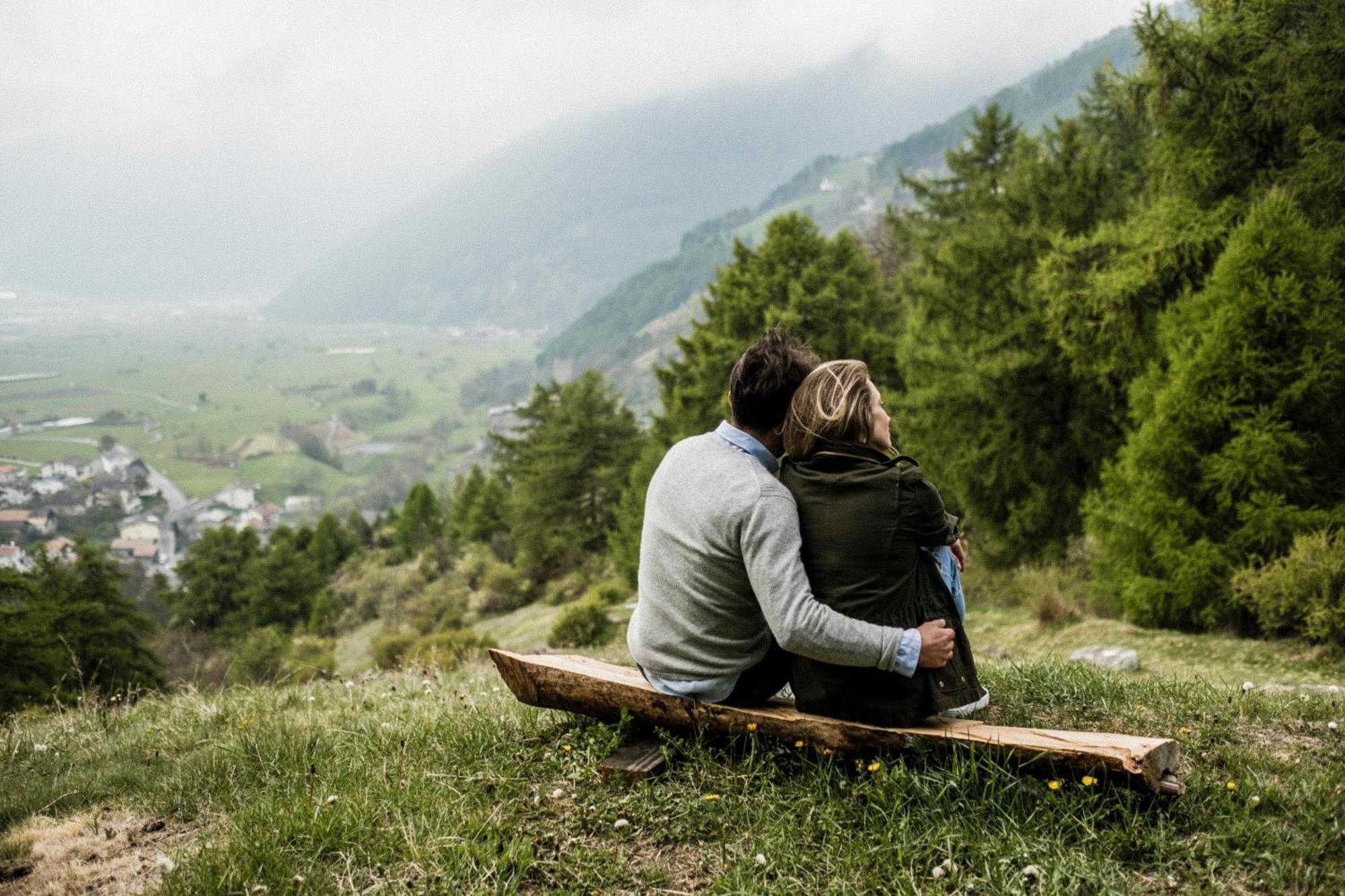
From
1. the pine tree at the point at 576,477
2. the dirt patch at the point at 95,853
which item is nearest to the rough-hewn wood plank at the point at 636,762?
the dirt patch at the point at 95,853

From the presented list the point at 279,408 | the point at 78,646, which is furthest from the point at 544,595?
the point at 279,408

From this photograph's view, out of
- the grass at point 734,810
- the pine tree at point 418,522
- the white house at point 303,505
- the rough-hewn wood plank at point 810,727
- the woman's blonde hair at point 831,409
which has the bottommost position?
the white house at point 303,505

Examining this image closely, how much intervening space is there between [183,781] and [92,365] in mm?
93133

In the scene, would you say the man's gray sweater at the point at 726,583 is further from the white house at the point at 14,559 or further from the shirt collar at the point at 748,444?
the white house at the point at 14,559

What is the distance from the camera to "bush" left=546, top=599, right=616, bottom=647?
1627cm

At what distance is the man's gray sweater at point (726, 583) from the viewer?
3.07 meters

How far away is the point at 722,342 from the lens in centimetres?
1972

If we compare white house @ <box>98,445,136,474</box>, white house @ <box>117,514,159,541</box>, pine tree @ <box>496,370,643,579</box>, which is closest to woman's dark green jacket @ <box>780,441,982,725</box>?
pine tree @ <box>496,370,643,579</box>

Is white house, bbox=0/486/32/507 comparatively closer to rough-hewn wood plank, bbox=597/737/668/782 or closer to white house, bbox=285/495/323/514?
rough-hewn wood plank, bbox=597/737/668/782

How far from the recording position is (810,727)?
3416 millimetres

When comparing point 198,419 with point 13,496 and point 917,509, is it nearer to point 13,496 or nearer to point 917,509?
point 13,496

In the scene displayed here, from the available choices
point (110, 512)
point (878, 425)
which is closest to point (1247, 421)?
point (878, 425)

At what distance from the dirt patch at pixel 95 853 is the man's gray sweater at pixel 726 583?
219 cm

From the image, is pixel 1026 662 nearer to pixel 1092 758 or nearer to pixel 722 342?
pixel 1092 758
